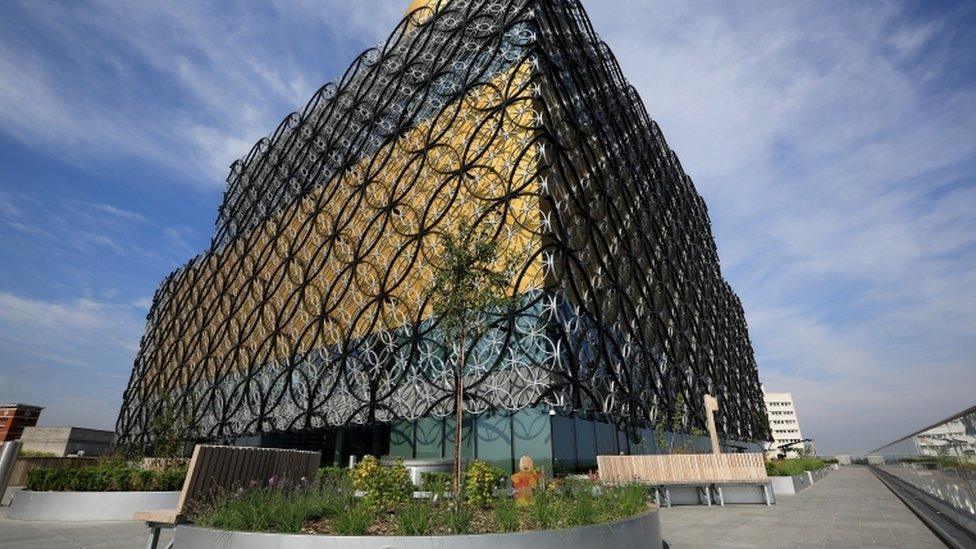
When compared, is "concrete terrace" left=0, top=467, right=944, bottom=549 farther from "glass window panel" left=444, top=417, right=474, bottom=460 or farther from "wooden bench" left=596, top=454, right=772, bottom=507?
"glass window panel" left=444, top=417, right=474, bottom=460

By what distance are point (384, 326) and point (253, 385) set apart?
46.9 ft

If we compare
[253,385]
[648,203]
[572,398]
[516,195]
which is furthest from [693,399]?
[253,385]

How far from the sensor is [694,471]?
648 inches

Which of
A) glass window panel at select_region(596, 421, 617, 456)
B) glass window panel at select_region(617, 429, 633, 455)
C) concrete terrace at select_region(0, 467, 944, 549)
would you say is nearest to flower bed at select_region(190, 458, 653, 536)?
concrete terrace at select_region(0, 467, 944, 549)

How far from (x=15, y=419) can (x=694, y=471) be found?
62.9 metres

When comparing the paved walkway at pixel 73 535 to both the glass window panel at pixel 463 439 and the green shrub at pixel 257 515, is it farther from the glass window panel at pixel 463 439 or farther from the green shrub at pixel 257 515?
the glass window panel at pixel 463 439

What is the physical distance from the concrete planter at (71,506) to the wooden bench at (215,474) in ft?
21.5

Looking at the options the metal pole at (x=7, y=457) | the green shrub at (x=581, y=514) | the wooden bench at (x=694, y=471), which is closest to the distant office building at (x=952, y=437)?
the wooden bench at (x=694, y=471)

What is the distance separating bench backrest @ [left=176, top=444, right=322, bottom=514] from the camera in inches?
290

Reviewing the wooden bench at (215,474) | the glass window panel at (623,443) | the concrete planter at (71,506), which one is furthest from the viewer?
the glass window panel at (623,443)

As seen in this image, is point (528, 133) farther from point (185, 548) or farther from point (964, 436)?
point (185, 548)

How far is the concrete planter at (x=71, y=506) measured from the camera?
41.1 feet

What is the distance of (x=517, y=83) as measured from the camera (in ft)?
82.3

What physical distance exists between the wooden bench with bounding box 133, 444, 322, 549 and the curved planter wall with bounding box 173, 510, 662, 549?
0.95 meters
